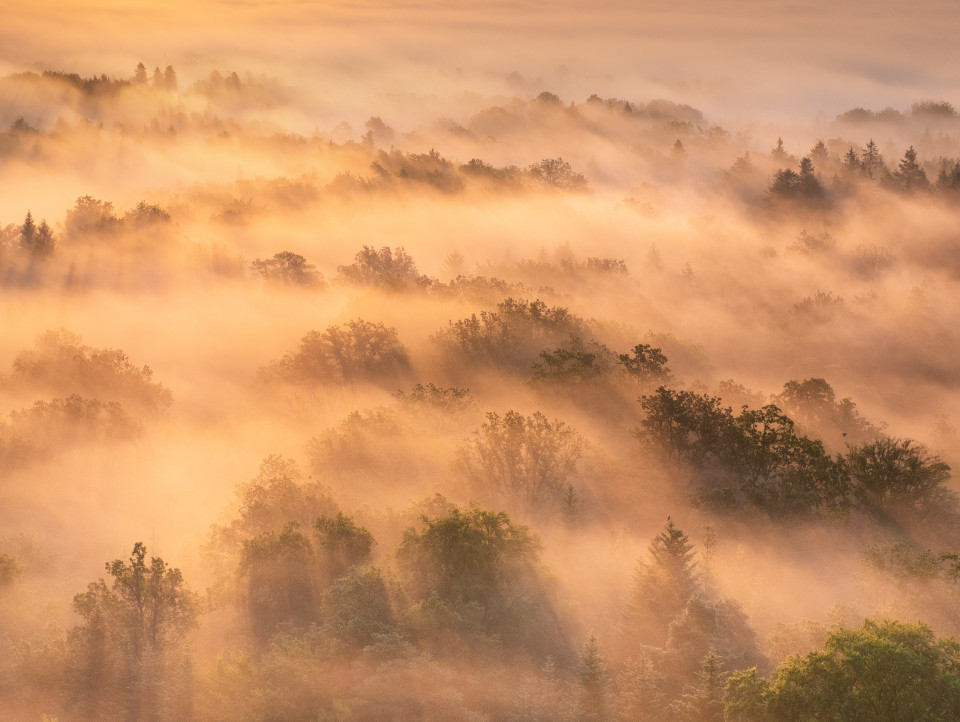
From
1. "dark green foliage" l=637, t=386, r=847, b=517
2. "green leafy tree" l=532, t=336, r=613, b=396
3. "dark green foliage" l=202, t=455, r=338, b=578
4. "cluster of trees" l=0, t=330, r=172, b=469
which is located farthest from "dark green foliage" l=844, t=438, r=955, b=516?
"cluster of trees" l=0, t=330, r=172, b=469

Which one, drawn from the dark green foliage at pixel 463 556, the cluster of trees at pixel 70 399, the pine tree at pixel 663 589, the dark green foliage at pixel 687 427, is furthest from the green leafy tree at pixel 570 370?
the cluster of trees at pixel 70 399

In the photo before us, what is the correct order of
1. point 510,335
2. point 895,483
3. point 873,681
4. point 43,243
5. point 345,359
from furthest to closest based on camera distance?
point 43,243, point 510,335, point 345,359, point 895,483, point 873,681

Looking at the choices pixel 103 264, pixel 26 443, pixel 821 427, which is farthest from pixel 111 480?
pixel 103 264

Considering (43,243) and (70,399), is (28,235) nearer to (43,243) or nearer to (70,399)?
(43,243)

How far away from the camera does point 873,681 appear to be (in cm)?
4569

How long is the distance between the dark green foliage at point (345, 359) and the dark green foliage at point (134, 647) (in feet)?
180

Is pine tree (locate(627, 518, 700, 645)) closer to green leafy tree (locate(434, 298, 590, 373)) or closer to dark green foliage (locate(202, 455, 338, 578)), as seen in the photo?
dark green foliage (locate(202, 455, 338, 578))

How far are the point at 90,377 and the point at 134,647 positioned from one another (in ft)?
192

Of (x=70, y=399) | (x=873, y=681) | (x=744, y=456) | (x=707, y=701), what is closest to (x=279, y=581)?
(x=707, y=701)

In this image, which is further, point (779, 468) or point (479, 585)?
point (779, 468)

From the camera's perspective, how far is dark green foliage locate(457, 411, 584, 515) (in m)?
88.1

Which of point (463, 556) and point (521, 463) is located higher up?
point (521, 463)

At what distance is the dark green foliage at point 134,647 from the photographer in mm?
57525

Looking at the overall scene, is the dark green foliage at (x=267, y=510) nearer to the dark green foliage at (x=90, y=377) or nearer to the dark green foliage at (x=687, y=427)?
the dark green foliage at (x=90, y=377)
